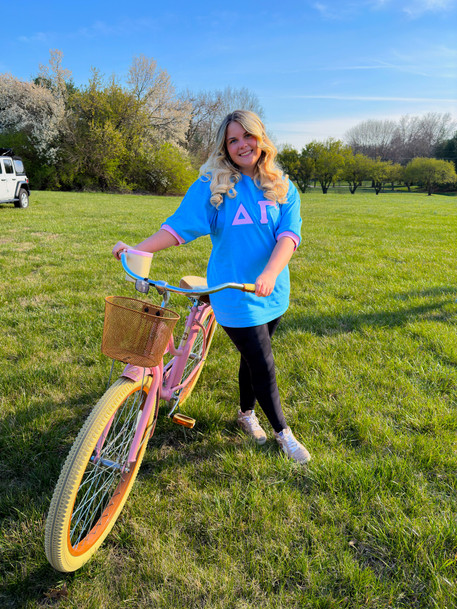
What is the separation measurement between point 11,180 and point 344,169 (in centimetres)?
4944

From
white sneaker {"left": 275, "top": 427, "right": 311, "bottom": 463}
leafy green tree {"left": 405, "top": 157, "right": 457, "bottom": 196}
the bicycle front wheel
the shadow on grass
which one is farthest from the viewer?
leafy green tree {"left": 405, "top": 157, "right": 457, "bottom": 196}

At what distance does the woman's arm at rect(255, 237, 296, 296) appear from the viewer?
1677mm

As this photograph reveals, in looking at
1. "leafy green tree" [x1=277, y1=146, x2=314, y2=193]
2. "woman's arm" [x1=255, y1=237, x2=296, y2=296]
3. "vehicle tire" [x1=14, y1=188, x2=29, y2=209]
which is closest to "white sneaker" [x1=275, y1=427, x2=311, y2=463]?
"woman's arm" [x1=255, y1=237, x2=296, y2=296]

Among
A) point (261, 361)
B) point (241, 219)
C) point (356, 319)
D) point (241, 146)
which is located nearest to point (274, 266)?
point (241, 219)

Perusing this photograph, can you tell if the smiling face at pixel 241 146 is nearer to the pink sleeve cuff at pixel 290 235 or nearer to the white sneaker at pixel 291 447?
the pink sleeve cuff at pixel 290 235

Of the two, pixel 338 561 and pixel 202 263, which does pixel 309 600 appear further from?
pixel 202 263

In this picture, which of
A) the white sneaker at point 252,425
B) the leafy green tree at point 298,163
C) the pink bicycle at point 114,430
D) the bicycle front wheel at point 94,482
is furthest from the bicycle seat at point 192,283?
the leafy green tree at point 298,163

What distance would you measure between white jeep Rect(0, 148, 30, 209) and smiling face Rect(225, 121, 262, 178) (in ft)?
45.4

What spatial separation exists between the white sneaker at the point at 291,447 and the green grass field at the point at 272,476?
0.06m

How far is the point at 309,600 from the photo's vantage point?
159 centimetres

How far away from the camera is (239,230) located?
6.75 ft

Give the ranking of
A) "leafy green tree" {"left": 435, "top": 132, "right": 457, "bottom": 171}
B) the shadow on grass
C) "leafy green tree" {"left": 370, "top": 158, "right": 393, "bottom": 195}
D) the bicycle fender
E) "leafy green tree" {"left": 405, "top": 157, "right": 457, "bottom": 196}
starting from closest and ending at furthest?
the bicycle fender < the shadow on grass < "leafy green tree" {"left": 405, "top": 157, "right": 457, "bottom": 196} < "leafy green tree" {"left": 370, "top": 158, "right": 393, "bottom": 195} < "leafy green tree" {"left": 435, "top": 132, "right": 457, "bottom": 171}

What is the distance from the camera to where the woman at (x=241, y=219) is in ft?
6.74

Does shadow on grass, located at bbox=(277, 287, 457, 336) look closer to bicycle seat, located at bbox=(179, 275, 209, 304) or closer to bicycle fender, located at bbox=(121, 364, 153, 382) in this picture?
bicycle seat, located at bbox=(179, 275, 209, 304)
